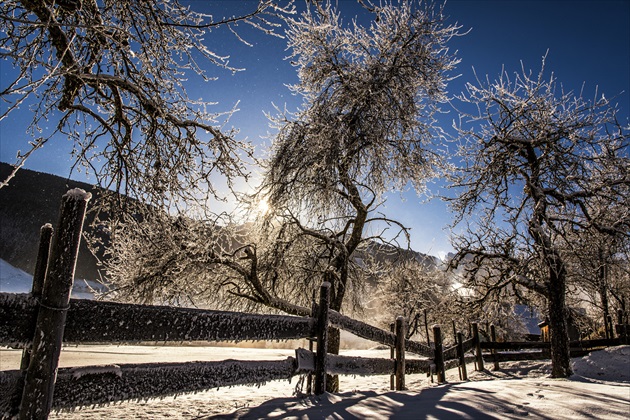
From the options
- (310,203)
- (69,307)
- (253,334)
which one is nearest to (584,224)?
(310,203)

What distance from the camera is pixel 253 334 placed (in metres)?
3.13

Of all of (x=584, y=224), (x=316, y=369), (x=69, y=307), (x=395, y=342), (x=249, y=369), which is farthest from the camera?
(x=584, y=224)

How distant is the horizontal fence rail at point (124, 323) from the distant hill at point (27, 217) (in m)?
67.5

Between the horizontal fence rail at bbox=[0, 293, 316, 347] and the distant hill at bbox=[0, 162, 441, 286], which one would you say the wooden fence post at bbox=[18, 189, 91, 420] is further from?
the distant hill at bbox=[0, 162, 441, 286]

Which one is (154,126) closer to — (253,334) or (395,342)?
(253,334)

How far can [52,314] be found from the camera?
1987mm

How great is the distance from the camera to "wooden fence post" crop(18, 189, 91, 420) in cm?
191

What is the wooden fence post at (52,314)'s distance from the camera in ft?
6.26

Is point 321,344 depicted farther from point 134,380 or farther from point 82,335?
point 82,335

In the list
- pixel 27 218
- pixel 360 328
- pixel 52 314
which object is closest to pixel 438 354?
pixel 360 328

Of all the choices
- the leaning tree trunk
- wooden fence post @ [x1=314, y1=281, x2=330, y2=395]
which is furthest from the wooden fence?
the leaning tree trunk

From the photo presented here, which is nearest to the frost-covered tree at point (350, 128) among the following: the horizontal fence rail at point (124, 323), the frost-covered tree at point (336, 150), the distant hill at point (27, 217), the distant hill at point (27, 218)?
the frost-covered tree at point (336, 150)

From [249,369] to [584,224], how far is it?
345 inches

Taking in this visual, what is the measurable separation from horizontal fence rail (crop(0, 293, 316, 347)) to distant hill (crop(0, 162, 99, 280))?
67458 millimetres
